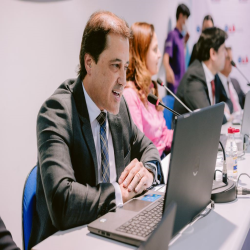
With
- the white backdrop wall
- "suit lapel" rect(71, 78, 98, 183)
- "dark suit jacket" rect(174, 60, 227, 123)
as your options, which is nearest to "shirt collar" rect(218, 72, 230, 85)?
"dark suit jacket" rect(174, 60, 227, 123)

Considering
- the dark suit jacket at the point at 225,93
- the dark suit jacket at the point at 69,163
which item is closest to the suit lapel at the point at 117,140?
the dark suit jacket at the point at 69,163

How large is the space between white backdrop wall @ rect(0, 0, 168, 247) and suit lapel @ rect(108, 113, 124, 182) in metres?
0.86

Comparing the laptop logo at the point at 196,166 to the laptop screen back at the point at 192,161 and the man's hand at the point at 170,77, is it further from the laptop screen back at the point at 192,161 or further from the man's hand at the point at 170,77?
the man's hand at the point at 170,77

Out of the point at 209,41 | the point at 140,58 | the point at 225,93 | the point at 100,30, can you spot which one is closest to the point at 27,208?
the point at 100,30

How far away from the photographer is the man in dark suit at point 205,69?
2.91 m

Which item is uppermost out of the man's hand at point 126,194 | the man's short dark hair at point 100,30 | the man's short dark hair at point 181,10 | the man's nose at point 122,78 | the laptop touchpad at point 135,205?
the man's short dark hair at point 181,10

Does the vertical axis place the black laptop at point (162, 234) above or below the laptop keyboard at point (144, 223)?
above

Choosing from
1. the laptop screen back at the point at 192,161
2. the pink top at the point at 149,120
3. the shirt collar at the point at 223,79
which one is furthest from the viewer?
the shirt collar at the point at 223,79

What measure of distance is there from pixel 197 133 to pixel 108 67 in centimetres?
59

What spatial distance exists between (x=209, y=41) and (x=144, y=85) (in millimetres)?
1277

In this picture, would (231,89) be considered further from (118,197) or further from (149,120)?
(118,197)

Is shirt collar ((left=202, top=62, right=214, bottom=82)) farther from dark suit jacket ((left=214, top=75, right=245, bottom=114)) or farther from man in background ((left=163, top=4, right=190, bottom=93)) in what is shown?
man in background ((left=163, top=4, right=190, bottom=93))

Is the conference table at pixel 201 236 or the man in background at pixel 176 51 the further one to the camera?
the man in background at pixel 176 51

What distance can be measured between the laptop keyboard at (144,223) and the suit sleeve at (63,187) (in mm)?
Answer: 130
